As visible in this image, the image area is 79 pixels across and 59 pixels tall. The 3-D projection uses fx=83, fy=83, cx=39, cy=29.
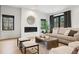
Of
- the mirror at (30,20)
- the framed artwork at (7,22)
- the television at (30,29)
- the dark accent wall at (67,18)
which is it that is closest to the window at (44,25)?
the television at (30,29)

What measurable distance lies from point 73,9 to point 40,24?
3.59 meters

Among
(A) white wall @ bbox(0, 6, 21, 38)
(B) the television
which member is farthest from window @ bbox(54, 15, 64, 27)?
(A) white wall @ bbox(0, 6, 21, 38)

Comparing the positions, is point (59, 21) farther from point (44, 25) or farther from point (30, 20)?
point (30, 20)

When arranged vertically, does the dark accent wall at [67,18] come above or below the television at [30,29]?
above

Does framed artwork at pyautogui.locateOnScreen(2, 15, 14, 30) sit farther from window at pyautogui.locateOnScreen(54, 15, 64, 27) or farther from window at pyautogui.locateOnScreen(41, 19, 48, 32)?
window at pyautogui.locateOnScreen(54, 15, 64, 27)

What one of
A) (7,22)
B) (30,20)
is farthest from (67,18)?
(7,22)

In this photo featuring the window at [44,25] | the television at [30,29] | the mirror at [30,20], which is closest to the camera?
the television at [30,29]

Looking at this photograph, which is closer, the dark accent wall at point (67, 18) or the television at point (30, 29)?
the dark accent wall at point (67, 18)

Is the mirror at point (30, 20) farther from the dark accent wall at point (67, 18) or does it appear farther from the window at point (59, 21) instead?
the dark accent wall at point (67, 18)

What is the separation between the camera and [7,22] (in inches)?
270

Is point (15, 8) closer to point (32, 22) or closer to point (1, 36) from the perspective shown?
Answer: point (32, 22)

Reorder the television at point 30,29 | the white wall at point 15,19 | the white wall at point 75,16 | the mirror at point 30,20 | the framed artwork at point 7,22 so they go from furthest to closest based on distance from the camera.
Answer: the mirror at point 30,20 < the television at point 30,29 < the framed artwork at point 7,22 < the white wall at point 15,19 < the white wall at point 75,16

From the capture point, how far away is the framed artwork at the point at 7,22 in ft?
21.8

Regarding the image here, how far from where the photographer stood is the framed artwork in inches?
261
